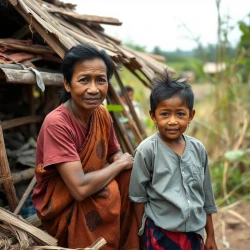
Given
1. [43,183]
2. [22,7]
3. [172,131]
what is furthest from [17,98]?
[172,131]

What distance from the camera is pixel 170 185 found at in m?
2.29

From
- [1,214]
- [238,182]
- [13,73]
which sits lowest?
[238,182]

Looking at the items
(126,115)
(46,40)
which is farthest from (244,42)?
(46,40)

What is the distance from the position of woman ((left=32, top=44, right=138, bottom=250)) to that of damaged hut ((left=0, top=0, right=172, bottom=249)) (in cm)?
21

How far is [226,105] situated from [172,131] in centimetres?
415

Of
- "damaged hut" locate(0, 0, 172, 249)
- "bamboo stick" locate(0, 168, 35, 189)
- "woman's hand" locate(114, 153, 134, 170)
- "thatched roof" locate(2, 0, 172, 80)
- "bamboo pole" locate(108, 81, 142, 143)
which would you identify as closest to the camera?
"woman's hand" locate(114, 153, 134, 170)

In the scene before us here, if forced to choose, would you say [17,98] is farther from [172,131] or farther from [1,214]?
[172,131]

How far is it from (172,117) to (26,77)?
1.08 metres

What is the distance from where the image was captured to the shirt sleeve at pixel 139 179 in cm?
235

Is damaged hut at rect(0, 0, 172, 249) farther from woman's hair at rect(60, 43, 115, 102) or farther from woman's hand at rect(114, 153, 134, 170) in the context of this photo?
woman's hand at rect(114, 153, 134, 170)

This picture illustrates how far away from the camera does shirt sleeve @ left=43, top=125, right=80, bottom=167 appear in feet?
7.29

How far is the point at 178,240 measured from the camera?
91.0 inches

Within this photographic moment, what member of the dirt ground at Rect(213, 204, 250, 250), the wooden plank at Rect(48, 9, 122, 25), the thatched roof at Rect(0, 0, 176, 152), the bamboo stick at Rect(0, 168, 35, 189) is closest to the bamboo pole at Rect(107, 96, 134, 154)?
the thatched roof at Rect(0, 0, 176, 152)

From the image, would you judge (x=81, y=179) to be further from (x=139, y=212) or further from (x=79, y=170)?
(x=139, y=212)
